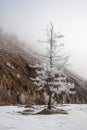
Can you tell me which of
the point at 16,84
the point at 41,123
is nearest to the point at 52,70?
the point at 41,123

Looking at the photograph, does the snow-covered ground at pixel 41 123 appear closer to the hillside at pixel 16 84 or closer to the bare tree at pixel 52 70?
the bare tree at pixel 52 70

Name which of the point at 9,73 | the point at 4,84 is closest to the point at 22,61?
the point at 9,73

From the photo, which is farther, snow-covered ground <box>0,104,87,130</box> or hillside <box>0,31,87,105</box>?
hillside <box>0,31,87,105</box>

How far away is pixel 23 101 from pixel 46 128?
63276 mm

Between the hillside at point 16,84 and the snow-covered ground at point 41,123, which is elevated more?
the snow-covered ground at point 41,123

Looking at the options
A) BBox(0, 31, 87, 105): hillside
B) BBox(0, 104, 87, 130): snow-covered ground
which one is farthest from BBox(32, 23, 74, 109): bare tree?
BBox(0, 31, 87, 105): hillside

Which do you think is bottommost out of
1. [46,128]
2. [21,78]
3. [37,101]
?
[37,101]

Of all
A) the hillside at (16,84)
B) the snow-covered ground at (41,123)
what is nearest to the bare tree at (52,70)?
the snow-covered ground at (41,123)

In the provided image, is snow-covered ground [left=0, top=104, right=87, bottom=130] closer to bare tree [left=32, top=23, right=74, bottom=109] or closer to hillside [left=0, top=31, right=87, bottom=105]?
bare tree [left=32, top=23, right=74, bottom=109]

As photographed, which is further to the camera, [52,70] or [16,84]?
[16,84]

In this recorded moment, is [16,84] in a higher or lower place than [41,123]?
lower

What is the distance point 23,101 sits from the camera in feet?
266

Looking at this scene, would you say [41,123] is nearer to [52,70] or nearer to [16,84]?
[52,70]

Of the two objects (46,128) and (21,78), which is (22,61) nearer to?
(21,78)
